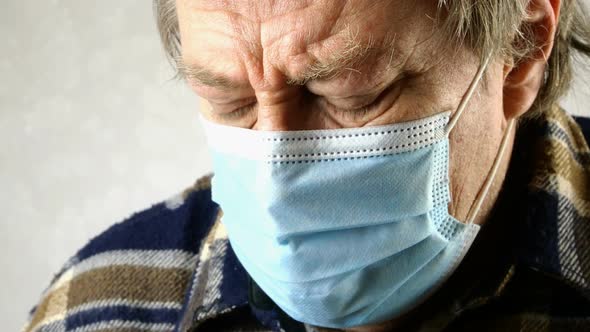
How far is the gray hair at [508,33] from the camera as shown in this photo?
129cm

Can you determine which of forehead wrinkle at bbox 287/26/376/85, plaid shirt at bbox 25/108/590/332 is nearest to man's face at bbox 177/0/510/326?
forehead wrinkle at bbox 287/26/376/85

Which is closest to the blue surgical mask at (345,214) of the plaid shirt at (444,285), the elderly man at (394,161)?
the elderly man at (394,161)

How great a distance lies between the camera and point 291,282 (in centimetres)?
134

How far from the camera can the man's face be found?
1237mm

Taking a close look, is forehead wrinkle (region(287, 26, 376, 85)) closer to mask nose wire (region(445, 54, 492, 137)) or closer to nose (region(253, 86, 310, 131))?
nose (region(253, 86, 310, 131))

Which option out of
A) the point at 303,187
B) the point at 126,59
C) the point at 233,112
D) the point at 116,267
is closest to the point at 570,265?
the point at 303,187

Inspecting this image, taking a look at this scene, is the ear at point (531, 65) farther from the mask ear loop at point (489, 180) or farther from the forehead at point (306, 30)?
the forehead at point (306, 30)

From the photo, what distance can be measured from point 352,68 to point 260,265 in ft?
1.28

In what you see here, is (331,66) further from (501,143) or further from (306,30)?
(501,143)

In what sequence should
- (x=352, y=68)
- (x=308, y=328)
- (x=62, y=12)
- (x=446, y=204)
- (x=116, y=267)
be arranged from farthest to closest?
(x=62, y=12) → (x=116, y=267) → (x=308, y=328) → (x=446, y=204) → (x=352, y=68)

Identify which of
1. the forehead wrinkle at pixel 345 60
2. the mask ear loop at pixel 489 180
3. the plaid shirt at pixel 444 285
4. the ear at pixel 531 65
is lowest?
the plaid shirt at pixel 444 285

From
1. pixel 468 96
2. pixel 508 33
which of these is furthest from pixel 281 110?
pixel 508 33

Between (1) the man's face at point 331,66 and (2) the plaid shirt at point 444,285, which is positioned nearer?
(1) the man's face at point 331,66

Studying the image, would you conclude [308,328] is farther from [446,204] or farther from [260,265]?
[446,204]
